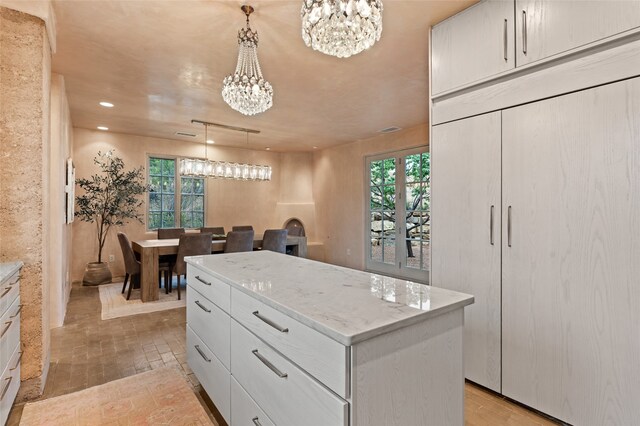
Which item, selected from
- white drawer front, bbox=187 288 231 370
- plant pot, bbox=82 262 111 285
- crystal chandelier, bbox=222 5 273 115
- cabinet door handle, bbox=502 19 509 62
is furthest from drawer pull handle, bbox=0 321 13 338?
plant pot, bbox=82 262 111 285

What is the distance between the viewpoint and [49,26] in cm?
231

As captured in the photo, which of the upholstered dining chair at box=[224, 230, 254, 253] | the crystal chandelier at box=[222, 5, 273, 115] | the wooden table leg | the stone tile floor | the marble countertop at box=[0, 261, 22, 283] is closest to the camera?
the marble countertop at box=[0, 261, 22, 283]

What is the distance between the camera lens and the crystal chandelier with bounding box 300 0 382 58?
144cm

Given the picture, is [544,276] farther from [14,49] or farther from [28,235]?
[14,49]

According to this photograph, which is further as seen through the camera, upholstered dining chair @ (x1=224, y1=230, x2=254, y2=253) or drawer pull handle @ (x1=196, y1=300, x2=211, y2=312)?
upholstered dining chair @ (x1=224, y1=230, x2=254, y2=253)

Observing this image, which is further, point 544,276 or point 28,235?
point 28,235

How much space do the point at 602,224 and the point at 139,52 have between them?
144 inches

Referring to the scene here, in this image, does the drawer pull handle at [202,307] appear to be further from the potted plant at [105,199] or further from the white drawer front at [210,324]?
the potted plant at [105,199]

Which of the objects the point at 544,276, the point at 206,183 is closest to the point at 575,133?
the point at 544,276

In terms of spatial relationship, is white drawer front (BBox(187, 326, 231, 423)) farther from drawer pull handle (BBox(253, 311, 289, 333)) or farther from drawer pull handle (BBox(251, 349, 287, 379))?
drawer pull handle (BBox(253, 311, 289, 333))

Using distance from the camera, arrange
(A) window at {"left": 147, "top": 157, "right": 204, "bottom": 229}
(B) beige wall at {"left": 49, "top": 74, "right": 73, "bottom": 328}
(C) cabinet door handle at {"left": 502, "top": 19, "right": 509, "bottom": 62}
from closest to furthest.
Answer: (C) cabinet door handle at {"left": 502, "top": 19, "right": 509, "bottom": 62} → (B) beige wall at {"left": 49, "top": 74, "right": 73, "bottom": 328} → (A) window at {"left": 147, "top": 157, "right": 204, "bottom": 229}

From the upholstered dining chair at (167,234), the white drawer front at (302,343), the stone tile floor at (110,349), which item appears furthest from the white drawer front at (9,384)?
the upholstered dining chair at (167,234)

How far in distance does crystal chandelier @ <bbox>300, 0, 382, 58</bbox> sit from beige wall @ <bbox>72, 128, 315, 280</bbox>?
5637 mm

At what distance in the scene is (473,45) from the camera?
7.27 ft
